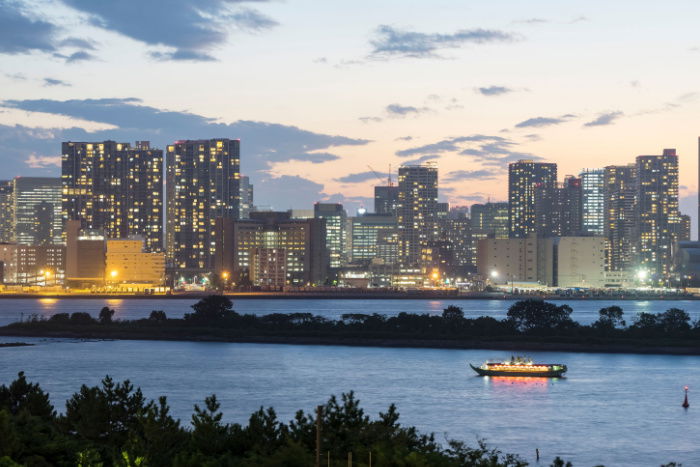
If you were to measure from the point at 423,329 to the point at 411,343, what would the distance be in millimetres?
3207

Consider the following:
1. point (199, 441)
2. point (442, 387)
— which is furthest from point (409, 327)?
point (199, 441)

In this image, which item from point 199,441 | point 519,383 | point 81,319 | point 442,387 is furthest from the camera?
point 81,319

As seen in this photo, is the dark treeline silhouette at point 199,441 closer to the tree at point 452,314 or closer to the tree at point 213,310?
the tree at point 452,314

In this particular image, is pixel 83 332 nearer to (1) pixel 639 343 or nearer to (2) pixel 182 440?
(1) pixel 639 343

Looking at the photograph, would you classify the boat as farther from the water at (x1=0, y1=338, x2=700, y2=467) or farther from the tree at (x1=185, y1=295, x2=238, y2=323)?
the tree at (x1=185, y1=295, x2=238, y2=323)

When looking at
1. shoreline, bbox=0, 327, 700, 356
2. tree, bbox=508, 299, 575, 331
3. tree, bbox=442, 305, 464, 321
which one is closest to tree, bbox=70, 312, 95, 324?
shoreline, bbox=0, 327, 700, 356

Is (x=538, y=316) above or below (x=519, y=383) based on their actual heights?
above

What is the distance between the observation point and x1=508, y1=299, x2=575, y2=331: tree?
10325cm

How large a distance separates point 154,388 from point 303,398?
1011 cm

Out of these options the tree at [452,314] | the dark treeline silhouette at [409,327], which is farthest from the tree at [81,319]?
the tree at [452,314]

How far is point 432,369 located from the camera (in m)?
80.2

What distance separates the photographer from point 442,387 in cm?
6919

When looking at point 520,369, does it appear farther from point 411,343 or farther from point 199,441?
point 199,441

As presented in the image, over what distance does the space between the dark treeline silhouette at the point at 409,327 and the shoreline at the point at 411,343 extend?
0.29 meters
